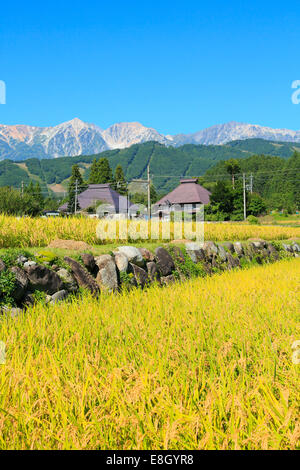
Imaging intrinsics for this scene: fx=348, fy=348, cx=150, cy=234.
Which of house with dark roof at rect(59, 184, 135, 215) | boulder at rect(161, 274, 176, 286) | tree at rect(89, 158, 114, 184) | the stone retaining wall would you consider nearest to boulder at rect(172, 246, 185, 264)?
the stone retaining wall

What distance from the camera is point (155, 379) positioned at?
6.42ft

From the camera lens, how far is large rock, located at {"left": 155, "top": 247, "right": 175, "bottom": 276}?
21.6 ft

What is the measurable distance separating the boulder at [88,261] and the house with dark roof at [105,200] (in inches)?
1316

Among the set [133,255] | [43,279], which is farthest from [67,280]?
[133,255]

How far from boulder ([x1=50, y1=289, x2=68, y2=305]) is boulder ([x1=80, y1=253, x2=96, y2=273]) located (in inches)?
25.5

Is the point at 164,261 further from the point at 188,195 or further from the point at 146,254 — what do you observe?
the point at 188,195

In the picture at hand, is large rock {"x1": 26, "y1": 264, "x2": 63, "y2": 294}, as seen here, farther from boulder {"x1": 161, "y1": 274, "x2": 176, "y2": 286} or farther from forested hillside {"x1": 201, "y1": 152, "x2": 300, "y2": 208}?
forested hillside {"x1": 201, "y1": 152, "x2": 300, "y2": 208}

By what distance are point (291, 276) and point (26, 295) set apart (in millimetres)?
4248

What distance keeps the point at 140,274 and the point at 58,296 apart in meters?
1.78

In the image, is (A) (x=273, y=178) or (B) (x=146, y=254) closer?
(B) (x=146, y=254)

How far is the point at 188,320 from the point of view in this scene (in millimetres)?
3127

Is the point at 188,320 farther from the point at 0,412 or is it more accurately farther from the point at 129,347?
the point at 0,412
